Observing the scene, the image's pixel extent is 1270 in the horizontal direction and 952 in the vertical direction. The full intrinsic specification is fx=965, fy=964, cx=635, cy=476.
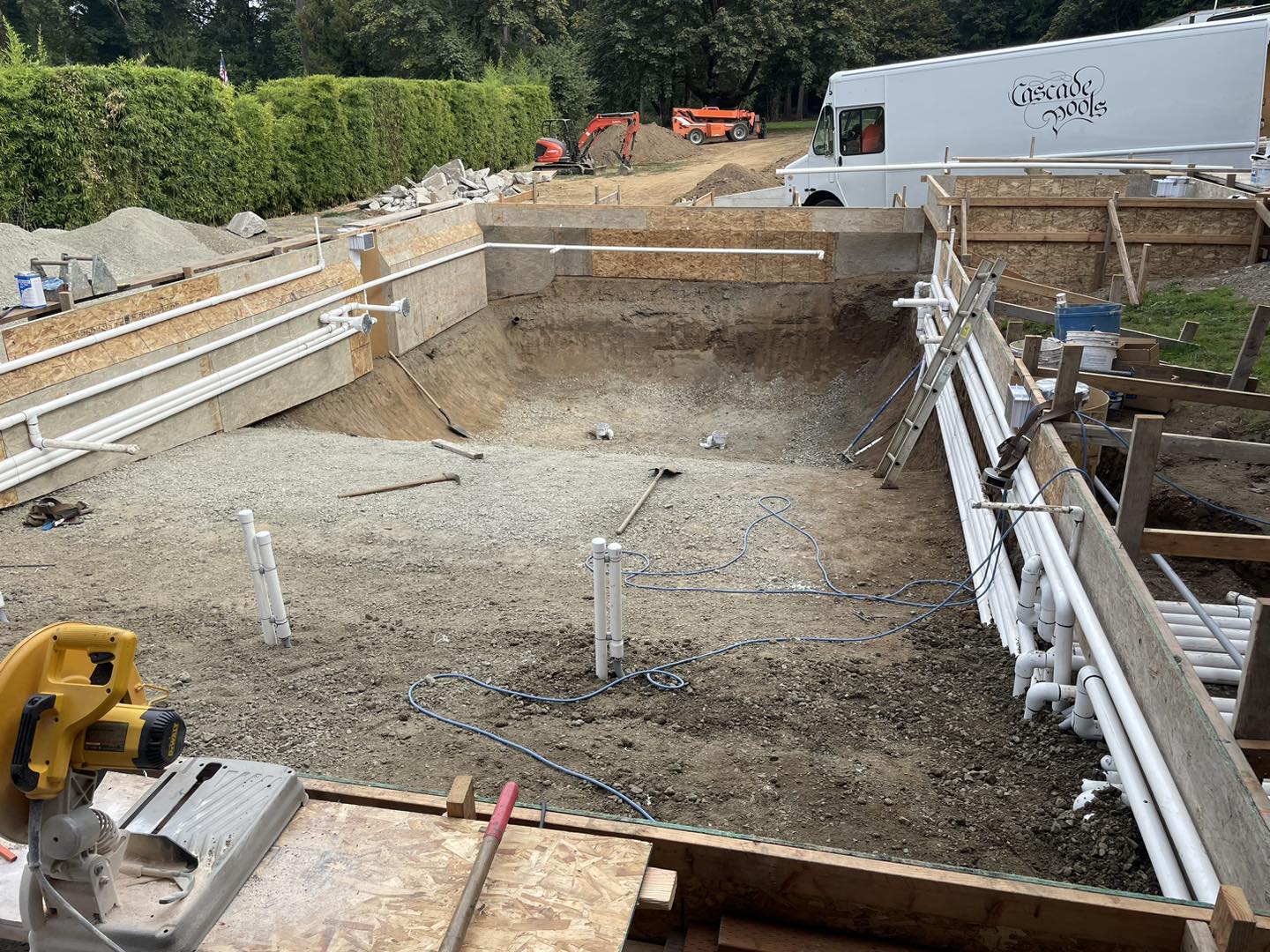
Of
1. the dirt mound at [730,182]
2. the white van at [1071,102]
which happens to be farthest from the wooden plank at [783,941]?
the dirt mound at [730,182]

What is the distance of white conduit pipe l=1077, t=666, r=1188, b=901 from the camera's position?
357 cm

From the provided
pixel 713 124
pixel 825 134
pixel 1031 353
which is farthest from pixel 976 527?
pixel 713 124

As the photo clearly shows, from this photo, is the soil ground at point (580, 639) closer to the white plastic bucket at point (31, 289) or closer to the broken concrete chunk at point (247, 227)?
the white plastic bucket at point (31, 289)

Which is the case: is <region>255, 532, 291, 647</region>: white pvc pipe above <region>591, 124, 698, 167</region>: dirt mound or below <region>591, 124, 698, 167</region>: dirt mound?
below

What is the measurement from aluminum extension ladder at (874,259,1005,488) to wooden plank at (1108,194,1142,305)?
536 cm

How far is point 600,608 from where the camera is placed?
5.77 m

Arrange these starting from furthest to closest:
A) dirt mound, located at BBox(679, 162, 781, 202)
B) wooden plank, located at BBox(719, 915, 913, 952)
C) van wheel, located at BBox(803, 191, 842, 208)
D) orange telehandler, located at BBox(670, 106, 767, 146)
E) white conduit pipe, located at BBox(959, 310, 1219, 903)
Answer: orange telehandler, located at BBox(670, 106, 767, 146)
dirt mound, located at BBox(679, 162, 781, 202)
van wheel, located at BBox(803, 191, 842, 208)
white conduit pipe, located at BBox(959, 310, 1219, 903)
wooden plank, located at BBox(719, 915, 913, 952)

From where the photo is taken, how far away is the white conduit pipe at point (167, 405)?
9.00 metres

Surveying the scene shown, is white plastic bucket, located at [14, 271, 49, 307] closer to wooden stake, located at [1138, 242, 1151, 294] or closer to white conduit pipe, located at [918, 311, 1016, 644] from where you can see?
white conduit pipe, located at [918, 311, 1016, 644]

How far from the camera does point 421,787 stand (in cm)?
497

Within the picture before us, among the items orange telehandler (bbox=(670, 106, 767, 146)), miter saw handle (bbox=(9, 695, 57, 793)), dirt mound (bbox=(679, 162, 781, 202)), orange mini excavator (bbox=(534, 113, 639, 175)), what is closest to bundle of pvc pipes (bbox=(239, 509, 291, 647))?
miter saw handle (bbox=(9, 695, 57, 793))

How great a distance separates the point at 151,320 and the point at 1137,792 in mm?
10257

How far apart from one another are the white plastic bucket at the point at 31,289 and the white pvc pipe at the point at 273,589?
16.7ft

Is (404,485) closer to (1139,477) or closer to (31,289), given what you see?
(31,289)
